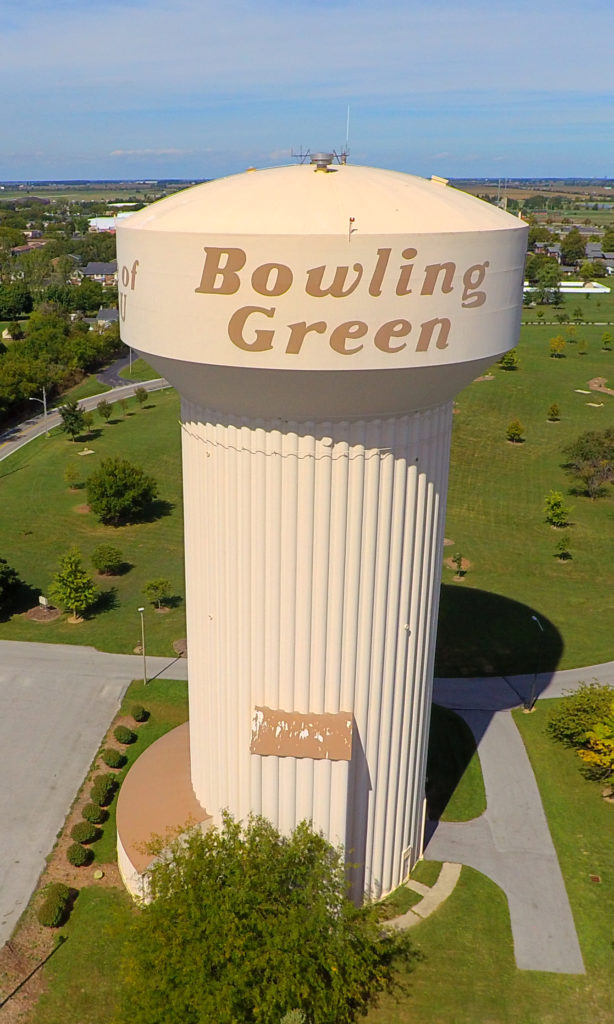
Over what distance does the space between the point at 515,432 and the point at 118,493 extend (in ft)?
124

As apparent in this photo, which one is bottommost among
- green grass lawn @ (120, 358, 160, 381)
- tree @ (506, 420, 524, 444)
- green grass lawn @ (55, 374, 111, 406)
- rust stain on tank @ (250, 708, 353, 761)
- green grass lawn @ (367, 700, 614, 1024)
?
green grass lawn @ (367, 700, 614, 1024)

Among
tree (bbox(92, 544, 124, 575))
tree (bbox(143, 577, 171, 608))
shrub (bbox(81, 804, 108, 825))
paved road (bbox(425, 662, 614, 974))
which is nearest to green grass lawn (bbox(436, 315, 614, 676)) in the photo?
paved road (bbox(425, 662, 614, 974))

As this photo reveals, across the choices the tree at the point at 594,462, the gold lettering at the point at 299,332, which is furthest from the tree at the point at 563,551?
the gold lettering at the point at 299,332

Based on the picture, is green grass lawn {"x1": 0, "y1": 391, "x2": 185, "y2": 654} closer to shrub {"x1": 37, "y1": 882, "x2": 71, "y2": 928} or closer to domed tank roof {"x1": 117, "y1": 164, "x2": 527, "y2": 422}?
shrub {"x1": 37, "y1": 882, "x2": 71, "y2": 928}

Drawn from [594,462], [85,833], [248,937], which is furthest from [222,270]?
[594,462]

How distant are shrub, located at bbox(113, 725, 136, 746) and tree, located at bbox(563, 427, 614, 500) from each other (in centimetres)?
4243

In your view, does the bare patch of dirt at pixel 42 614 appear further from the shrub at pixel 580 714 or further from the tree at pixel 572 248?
the tree at pixel 572 248

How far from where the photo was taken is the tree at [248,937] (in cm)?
1742

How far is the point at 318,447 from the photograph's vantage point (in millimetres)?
17781

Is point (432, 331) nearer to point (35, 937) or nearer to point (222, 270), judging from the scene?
point (222, 270)

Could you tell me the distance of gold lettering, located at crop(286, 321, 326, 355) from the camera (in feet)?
51.2

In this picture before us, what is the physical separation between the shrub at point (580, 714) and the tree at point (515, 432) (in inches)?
1724

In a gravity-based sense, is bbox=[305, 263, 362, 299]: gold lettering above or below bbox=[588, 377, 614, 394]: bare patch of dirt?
above

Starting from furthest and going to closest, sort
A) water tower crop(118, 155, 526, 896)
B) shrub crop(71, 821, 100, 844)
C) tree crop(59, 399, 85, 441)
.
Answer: tree crop(59, 399, 85, 441)
shrub crop(71, 821, 100, 844)
water tower crop(118, 155, 526, 896)
